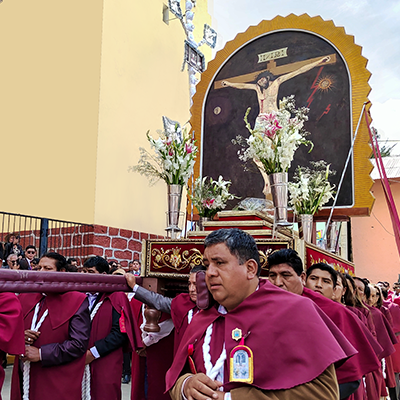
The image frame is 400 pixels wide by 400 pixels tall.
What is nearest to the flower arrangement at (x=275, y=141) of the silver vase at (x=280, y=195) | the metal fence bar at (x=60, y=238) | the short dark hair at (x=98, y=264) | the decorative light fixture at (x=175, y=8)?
the silver vase at (x=280, y=195)

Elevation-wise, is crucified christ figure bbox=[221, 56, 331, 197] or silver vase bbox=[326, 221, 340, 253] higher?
crucified christ figure bbox=[221, 56, 331, 197]

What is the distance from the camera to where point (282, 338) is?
63.7 inches

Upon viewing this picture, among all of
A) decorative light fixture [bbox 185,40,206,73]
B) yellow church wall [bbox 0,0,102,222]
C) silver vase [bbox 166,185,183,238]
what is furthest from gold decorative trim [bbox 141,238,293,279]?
decorative light fixture [bbox 185,40,206,73]

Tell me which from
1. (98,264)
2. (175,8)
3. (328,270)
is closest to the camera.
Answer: (328,270)

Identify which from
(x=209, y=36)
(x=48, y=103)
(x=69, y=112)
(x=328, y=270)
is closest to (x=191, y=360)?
(x=328, y=270)

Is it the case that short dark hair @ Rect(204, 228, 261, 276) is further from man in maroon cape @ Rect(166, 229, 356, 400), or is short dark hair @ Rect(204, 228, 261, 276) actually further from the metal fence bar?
the metal fence bar

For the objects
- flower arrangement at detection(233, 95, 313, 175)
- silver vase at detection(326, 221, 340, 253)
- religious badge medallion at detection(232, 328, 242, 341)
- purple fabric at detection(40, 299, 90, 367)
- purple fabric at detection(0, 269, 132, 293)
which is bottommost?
purple fabric at detection(40, 299, 90, 367)

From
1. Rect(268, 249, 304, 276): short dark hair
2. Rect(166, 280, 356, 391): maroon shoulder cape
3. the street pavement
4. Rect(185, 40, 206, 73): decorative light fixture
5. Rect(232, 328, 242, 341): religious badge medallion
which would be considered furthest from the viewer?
Rect(185, 40, 206, 73): decorative light fixture

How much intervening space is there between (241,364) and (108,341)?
1.74 m

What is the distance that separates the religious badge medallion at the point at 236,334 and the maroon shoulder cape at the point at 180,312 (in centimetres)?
136

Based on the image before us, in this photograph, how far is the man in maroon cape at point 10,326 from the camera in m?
2.37

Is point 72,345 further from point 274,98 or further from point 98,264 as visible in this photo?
point 274,98

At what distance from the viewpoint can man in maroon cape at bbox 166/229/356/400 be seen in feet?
5.15

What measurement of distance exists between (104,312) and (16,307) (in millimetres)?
888
